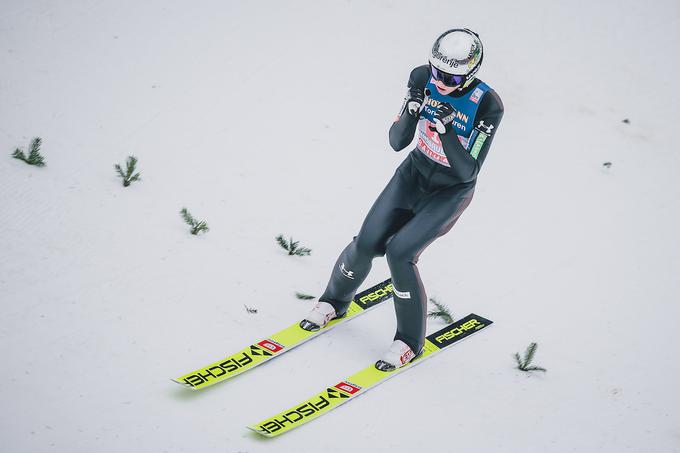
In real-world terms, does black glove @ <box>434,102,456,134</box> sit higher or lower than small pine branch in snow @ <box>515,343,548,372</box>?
higher

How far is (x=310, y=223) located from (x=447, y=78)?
2.49 m

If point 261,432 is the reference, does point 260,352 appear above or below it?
above

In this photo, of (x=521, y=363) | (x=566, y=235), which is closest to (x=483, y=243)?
(x=566, y=235)

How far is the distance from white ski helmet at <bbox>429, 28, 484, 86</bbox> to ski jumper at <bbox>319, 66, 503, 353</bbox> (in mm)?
185

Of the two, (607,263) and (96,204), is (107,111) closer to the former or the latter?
(96,204)

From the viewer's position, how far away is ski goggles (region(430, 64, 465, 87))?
5.85m

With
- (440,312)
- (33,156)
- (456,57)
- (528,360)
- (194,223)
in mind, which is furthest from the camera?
(33,156)

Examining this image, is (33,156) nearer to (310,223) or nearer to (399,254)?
(310,223)

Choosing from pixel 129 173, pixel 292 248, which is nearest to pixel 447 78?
Answer: pixel 292 248

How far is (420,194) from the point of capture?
6.42m

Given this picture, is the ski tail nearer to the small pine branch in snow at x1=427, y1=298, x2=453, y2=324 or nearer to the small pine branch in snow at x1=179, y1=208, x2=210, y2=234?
the small pine branch in snow at x1=427, y1=298, x2=453, y2=324

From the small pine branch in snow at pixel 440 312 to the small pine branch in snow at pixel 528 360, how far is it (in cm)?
68

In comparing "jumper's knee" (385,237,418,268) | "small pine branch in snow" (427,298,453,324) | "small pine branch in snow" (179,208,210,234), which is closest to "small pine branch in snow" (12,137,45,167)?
"small pine branch in snow" (179,208,210,234)

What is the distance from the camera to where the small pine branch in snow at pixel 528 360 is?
21.6 feet
